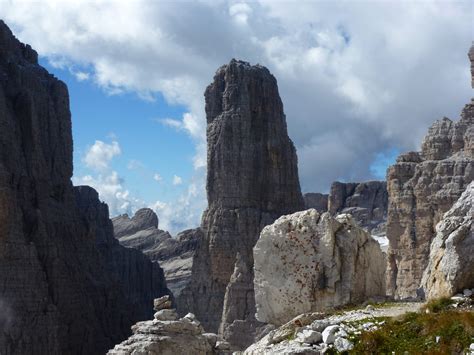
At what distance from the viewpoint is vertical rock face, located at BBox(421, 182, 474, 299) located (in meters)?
22.8

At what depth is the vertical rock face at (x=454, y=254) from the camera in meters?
22.8

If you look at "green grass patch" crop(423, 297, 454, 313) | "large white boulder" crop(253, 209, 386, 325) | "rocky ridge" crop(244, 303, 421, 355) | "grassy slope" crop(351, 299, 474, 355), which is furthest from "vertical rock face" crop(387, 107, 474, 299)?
"grassy slope" crop(351, 299, 474, 355)

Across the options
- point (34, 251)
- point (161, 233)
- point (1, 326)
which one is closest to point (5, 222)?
point (34, 251)

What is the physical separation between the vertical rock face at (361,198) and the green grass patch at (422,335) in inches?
4090

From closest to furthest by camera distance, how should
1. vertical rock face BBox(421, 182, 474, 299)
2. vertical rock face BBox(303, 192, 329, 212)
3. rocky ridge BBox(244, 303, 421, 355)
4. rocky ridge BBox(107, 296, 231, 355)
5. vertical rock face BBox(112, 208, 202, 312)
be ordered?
rocky ridge BBox(244, 303, 421, 355)
vertical rock face BBox(421, 182, 474, 299)
rocky ridge BBox(107, 296, 231, 355)
vertical rock face BBox(303, 192, 329, 212)
vertical rock face BBox(112, 208, 202, 312)

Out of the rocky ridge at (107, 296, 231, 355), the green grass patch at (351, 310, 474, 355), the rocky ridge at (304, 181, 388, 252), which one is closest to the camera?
→ the green grass patch at (351, 310, 474, 355)

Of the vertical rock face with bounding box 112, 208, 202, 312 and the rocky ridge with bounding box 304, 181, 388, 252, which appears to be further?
the vertical rock face with bounding box 112, 208, 202, 312

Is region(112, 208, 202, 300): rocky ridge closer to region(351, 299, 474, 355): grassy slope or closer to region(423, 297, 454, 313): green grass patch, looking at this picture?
region(423, 297, 454, 313): green grass patch

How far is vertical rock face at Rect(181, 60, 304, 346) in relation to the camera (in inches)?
3174

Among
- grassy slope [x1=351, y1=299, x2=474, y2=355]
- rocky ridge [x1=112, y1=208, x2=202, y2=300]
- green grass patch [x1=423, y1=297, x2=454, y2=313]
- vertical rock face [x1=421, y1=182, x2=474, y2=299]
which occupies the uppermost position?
rocky ridge [x1=112, y1=208, x2=202, y2=300]

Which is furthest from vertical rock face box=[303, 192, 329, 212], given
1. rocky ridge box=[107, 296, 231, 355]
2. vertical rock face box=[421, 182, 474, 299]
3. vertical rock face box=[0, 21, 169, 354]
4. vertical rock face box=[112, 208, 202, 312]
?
vertical rock face box=[421, 182, 474, 299]

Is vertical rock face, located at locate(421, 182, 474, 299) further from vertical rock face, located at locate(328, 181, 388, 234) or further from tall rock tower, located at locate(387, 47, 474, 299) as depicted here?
vertical rock face, located at locate(328, 181, 388, 234)

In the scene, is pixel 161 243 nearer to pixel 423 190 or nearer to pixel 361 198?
pixel 361 198

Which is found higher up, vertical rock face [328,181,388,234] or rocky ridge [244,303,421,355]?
vertical rock face [328,181,388,234]
